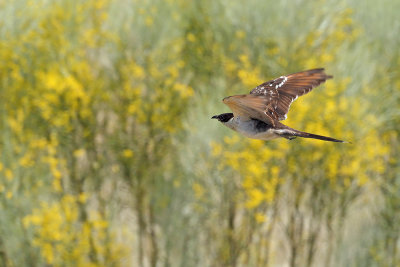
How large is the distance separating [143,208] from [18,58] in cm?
408

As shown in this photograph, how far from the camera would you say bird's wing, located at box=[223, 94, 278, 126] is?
531 centimetres

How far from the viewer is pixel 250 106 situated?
5430 millimetres

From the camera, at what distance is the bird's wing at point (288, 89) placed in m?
6.92

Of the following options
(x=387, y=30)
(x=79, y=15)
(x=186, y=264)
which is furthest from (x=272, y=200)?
(x=79, y=15)

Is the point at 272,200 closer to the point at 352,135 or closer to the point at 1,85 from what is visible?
the point at 352,135

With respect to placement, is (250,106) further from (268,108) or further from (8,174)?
(8,174)

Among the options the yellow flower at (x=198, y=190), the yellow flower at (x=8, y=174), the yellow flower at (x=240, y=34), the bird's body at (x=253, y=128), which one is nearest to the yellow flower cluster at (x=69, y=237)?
the yellow flower at (x=8, y=174)

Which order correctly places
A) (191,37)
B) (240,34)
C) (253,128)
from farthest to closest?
(191,37), (240,34), (253,128)

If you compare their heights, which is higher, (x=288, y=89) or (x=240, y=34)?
(x=240, y=34)

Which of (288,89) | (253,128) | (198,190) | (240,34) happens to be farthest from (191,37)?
(253,128)

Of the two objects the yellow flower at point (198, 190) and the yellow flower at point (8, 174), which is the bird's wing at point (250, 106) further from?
the yellow flower at point (198, 190)

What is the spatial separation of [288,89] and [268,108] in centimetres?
80

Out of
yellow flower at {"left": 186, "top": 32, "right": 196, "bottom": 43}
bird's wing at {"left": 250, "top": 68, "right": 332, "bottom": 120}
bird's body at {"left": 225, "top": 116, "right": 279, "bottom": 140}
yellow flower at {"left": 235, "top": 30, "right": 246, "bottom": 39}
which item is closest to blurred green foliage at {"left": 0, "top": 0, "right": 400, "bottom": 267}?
yellow flower at {"left": 235, "top": 30, "right": 246, "bottom": 39}

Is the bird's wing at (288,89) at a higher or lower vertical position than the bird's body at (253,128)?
higher
